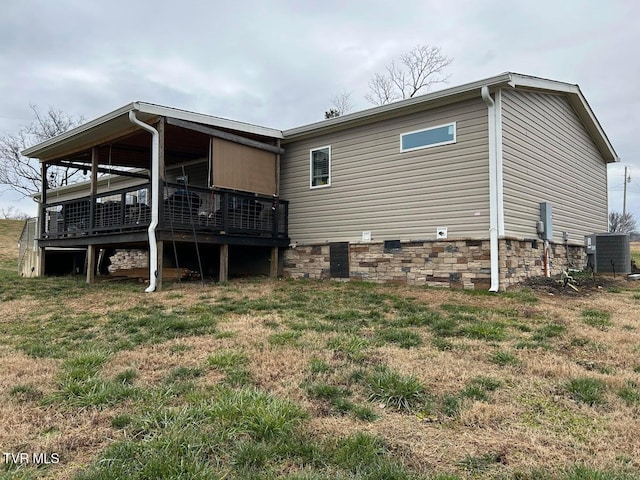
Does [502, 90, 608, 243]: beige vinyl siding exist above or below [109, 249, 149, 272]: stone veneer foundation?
above

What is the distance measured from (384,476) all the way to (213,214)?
766 centimetres

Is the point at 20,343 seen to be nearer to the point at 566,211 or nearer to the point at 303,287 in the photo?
the point at 303,287

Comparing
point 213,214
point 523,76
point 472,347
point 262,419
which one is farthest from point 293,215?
point 262,419

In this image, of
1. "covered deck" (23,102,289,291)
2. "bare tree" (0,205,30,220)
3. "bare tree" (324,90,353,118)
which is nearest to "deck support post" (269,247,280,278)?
"covered deck" (23,102,289,291)

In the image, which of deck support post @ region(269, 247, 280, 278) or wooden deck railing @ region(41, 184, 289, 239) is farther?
deck support post @ region(269, 247, 280, 278)

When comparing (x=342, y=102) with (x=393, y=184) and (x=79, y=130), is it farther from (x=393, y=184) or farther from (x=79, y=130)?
(x=79, y=130)

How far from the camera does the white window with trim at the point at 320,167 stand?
9.94m

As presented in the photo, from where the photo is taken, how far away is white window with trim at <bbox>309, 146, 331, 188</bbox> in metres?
9.94

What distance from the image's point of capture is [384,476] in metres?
1.91

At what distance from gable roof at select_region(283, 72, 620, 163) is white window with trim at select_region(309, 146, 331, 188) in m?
0.43

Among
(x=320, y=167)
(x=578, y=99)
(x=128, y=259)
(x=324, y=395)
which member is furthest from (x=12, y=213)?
(x=324, y=395)

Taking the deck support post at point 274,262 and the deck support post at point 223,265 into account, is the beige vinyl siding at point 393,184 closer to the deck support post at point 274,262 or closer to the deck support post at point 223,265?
the deck support post at point 274,262

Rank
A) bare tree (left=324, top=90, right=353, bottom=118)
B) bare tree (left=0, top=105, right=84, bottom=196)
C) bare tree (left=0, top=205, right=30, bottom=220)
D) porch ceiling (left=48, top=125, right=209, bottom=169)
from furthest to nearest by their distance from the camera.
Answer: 1. bare tree (left=0, top=205, right=30, bottom=220)
2. bare tree (left=0, top=105, right=84, bottom=196)
3. bare tree (left=324, top=90, right=353, bottom=118)
4. porch ceiling (left=48, top=125, right=209, bottom=169)

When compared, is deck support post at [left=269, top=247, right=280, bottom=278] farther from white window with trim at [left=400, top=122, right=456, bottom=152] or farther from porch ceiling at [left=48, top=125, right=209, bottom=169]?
white window with trim at [left=400, top=122, right=456, bottom=152]
